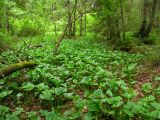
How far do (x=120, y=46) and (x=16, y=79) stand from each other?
6752 mm

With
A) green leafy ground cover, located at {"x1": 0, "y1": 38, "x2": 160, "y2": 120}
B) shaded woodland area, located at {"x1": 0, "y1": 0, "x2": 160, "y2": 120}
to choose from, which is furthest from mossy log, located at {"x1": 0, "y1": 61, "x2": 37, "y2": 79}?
green leafy ground cover, located at {"x1": 0, "y1": 38, "x2": 160, "y2": 120}

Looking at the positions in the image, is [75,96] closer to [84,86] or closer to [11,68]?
[84,86]

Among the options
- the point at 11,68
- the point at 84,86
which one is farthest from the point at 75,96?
the point at 11,68

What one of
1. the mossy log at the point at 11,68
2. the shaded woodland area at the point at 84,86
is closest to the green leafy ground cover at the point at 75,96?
the shaded woodland area at the point at 84,86

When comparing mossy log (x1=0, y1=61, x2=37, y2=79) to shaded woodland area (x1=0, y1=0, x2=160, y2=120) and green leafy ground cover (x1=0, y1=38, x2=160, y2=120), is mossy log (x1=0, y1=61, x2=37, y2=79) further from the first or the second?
green leafy ground cover (x1=0, y1=38, x2=160, y2=120)

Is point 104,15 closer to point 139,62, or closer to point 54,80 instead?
point 139,62

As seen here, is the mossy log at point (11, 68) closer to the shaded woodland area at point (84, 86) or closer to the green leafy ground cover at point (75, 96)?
the shaded woodland area at point (84, 86)

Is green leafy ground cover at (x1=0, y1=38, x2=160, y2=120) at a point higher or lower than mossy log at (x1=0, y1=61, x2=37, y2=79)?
lower

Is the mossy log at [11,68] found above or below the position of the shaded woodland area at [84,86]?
above

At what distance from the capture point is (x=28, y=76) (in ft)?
19.0

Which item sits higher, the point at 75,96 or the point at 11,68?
the point at 11,68

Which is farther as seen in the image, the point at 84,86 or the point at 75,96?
the point at 84,86

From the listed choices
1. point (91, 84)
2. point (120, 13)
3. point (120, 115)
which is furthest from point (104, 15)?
point (120, 115)

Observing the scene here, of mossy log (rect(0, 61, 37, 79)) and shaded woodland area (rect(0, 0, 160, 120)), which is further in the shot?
mossy log (rect(0, 61, 37, 79))
